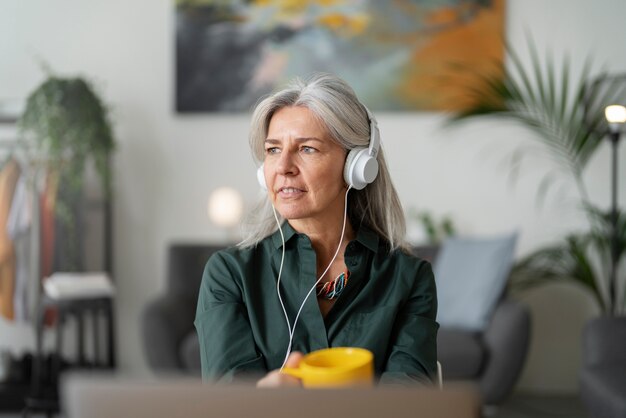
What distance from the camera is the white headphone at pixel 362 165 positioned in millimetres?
1645

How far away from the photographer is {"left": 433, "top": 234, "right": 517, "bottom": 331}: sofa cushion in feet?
13.0

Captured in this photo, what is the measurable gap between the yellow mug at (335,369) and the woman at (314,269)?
1.26ft

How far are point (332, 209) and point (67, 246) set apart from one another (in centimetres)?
290

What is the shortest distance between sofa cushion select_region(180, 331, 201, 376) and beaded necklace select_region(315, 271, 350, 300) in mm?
2140

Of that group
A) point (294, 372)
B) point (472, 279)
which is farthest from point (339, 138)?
point (472, 279)

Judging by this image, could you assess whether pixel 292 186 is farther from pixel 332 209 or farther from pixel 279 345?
pixel 279 345

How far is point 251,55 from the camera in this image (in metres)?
4.76

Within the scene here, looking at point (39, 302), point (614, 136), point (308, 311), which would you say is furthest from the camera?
point (39, 302)

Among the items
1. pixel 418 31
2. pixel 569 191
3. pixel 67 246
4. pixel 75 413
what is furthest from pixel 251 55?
pixel 75 413

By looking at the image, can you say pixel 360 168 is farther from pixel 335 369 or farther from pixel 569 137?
pixel 569 137

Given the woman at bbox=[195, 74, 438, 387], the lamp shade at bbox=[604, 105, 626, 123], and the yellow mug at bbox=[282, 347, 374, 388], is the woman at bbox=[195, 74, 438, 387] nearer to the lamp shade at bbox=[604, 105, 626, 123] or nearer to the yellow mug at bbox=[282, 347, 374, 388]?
the yellow mug at bbox=[282, 347, 374, 388]

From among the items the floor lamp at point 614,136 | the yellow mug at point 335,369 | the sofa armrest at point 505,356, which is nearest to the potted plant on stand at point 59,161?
the sofa armrest at point 505,356

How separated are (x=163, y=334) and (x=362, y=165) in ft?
7.79

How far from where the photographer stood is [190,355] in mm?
3729
